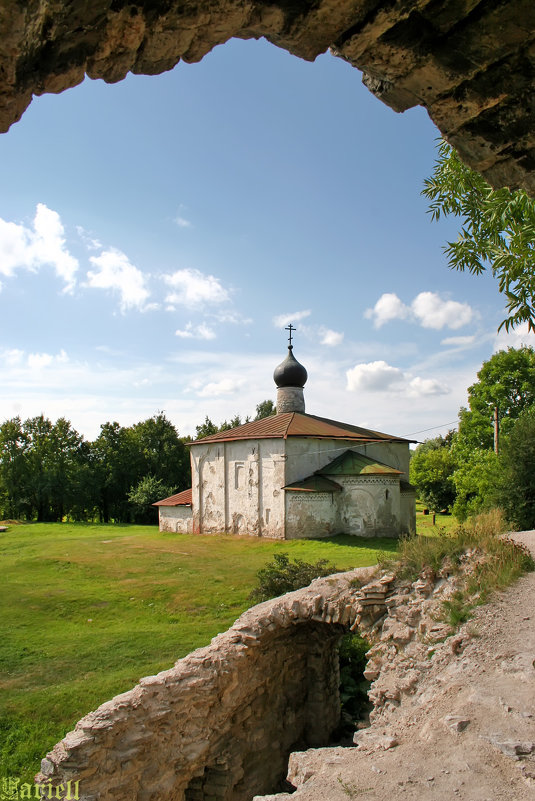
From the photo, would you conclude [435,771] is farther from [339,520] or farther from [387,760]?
[339,520]

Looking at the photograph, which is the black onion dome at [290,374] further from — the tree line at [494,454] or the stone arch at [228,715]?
the stone arch at [228,715]

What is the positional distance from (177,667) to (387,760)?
344 cm

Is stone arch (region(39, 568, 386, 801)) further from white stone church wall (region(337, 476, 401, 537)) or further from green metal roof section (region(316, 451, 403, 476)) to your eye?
green metal roof section (region(316, 451, 403, 476))

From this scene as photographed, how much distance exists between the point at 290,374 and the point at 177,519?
457 inches

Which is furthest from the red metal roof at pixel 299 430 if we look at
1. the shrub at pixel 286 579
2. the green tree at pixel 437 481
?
the green tree at pixel 437 481

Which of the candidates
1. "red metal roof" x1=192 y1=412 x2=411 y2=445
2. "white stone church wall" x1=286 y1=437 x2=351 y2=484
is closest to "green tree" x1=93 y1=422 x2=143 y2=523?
"red metal roof" x1=192 y1=412 x2=411 y2=445

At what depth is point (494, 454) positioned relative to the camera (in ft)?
81.6

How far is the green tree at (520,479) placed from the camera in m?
19.2

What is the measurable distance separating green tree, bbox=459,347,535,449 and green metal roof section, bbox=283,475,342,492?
12.4 m

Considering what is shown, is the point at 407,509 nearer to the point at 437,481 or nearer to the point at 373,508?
the point at 373,508

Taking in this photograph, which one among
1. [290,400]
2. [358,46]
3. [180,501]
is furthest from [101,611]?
[290,400]

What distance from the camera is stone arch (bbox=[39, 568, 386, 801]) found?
5.72 meters

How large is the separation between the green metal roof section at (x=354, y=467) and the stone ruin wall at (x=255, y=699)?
15.4 m

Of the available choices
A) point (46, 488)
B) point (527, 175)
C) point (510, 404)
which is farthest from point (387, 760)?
point (46, 488)
